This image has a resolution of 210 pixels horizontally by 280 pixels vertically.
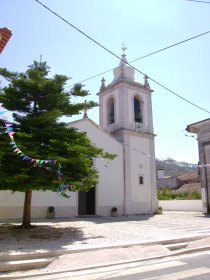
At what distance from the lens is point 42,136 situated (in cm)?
1192

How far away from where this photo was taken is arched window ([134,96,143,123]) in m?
25.8

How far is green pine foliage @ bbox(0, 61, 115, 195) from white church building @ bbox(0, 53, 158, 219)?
7.76m

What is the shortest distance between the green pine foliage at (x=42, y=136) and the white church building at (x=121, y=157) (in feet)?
A: 25.4

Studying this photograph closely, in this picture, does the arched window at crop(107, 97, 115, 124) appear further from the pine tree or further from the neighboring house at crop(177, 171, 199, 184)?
the neighboring house at crop(177, 171, 199, 184)

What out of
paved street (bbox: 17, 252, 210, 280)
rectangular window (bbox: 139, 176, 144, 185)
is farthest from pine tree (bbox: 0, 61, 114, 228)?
rectangular window (bbox: 139, 176, 144, 185)

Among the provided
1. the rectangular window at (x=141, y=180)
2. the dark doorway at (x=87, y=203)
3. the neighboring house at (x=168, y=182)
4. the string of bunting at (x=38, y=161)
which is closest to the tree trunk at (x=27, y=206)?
the string of bunting at (x=38, y=161)

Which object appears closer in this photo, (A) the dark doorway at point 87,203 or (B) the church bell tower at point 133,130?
(A) the dark doorway at point 87,203

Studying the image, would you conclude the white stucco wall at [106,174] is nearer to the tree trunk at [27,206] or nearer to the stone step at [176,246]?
the tree trunk at [27,206]

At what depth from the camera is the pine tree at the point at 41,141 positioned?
10922 mm

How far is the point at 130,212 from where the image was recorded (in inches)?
910

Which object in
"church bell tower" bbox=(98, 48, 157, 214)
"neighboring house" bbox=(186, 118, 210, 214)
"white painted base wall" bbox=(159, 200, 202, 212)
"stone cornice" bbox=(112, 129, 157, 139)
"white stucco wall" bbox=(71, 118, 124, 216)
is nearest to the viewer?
"white stucco wall" bbox=(71, 118, 124, 216)

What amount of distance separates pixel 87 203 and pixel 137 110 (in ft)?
28.1

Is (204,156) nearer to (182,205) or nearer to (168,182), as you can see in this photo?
(182,205)

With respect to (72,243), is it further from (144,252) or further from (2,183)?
(2,183)
